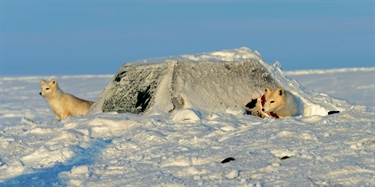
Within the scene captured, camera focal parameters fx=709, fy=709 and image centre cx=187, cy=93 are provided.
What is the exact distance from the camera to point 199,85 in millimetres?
10594

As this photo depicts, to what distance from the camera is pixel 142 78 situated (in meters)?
11.1

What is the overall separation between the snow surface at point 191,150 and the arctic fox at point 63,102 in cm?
245

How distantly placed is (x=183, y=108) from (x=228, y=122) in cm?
118

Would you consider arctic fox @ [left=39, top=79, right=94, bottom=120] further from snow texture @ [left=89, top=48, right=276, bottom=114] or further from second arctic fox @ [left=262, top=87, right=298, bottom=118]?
second arctic fox @ [left=262, top=87, right=298, bottom=118]

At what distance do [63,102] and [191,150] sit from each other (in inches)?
242

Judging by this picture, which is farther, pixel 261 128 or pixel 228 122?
pixel 228 122

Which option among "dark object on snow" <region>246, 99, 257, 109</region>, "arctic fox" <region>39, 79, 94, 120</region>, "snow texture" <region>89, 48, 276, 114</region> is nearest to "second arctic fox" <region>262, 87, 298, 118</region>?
"dark object on snow" <region>246, 99, 257, 109</region>

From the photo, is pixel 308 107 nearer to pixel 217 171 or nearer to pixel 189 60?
pixel 189 60

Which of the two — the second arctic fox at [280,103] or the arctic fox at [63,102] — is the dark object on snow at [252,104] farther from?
the arctic fox at [63,102]

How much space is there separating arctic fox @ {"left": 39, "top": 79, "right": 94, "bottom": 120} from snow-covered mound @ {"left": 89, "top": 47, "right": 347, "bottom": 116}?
1.26 metres

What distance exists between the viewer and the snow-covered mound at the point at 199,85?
10.4 m

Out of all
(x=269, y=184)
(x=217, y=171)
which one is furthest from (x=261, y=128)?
(x=269, y=184)

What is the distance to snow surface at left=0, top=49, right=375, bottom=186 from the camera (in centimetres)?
616

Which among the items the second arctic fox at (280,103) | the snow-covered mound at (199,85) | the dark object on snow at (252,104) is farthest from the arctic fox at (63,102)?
the second arctic fox at (280,103)
